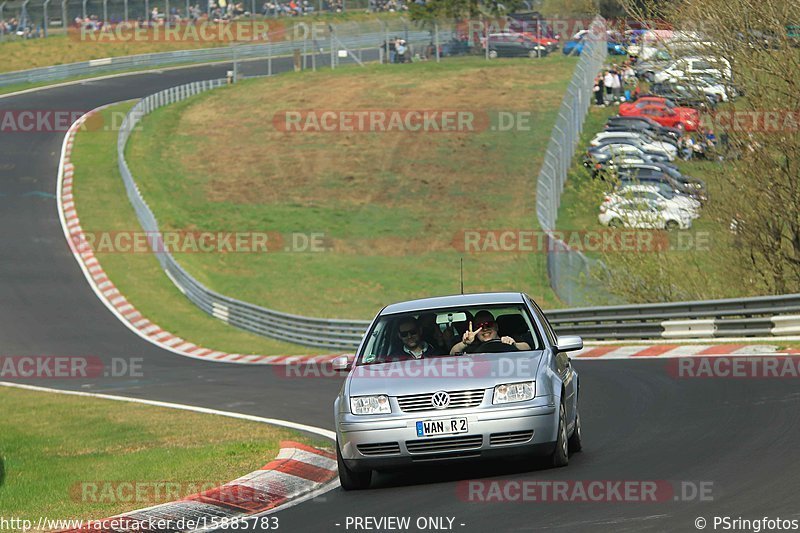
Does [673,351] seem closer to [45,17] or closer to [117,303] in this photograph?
[117,303]

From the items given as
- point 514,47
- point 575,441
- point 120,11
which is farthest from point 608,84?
point 575,441

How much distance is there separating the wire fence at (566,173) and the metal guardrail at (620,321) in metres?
2.65

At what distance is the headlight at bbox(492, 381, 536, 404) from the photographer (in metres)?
9.81

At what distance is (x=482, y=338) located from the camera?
10.9 m

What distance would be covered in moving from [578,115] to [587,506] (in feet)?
127

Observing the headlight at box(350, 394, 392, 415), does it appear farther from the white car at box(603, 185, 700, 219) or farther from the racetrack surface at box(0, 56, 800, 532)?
the white car at box(603, 185, 700, 219)

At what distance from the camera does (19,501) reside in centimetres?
1088

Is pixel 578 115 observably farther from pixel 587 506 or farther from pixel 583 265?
pixel 587 506

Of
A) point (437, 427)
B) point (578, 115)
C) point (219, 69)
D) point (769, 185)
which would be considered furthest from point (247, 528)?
point (219, 69)

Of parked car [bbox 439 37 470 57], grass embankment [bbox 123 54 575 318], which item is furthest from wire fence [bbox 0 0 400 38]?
parked car [bbox 439 37 470 57]

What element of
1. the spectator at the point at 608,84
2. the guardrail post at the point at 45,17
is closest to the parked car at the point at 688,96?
the spectator at the point at 608,84

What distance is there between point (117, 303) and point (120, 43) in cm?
4853

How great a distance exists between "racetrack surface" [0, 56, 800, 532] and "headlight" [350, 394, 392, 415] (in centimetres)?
62

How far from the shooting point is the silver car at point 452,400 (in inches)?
382
